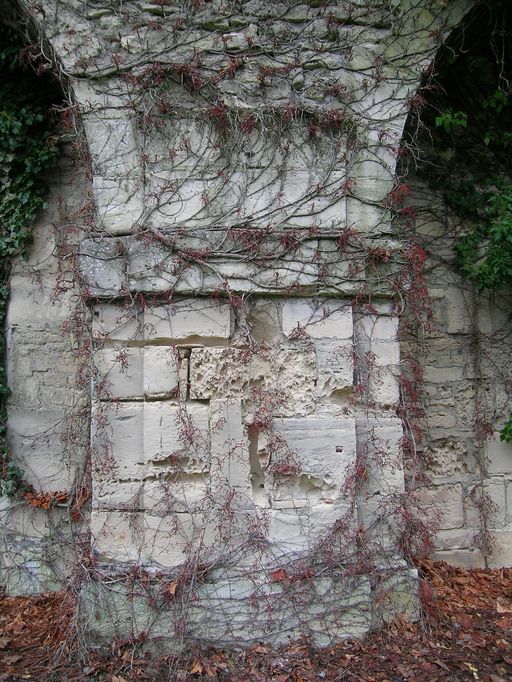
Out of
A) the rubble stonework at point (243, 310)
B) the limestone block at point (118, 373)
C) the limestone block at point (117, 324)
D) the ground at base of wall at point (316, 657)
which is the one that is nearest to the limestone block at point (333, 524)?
the rubble stonework at point (243, 310)

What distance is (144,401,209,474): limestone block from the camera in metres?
3.39

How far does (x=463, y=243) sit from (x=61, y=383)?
315 cm

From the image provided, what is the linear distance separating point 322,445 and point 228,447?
0.56m

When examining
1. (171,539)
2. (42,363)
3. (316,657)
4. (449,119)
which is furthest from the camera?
(42,363)

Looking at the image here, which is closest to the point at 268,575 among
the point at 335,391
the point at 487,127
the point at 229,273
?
the point at 335,391

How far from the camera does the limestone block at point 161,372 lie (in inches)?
134

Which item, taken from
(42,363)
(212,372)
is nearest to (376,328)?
(212,372)

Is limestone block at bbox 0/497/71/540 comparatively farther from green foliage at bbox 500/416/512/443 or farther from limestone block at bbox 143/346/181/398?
green foliage at bbox 500/416/512/443

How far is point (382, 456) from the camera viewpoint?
3570mm

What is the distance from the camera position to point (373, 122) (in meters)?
3.64

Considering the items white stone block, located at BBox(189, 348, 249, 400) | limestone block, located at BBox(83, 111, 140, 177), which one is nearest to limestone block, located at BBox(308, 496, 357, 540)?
white stone block, located at BBox(189, 348, 249, 400)

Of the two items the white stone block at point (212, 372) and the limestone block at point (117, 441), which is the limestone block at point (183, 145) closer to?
the white stone block at point (212, 372)

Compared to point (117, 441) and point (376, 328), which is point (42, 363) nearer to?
point (117, 441)

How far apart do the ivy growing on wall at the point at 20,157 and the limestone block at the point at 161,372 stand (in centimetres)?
136
